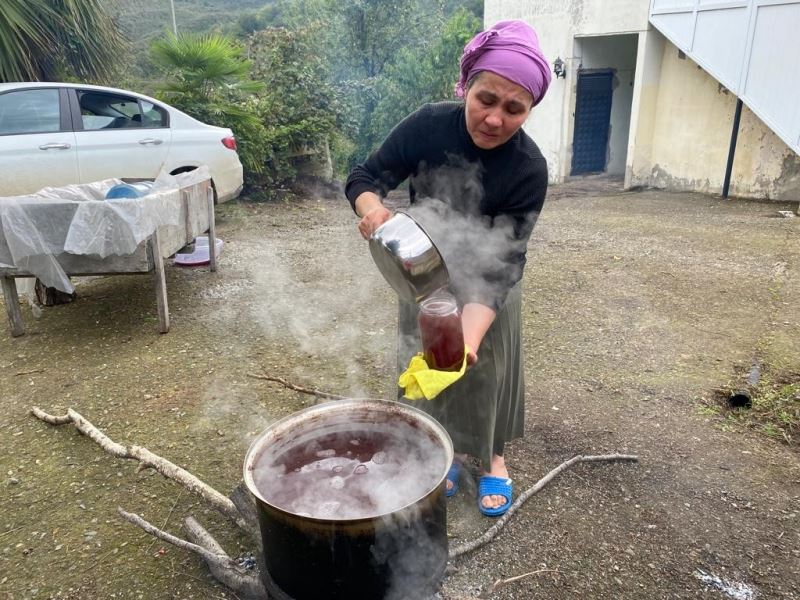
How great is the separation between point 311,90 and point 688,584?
32.7ft

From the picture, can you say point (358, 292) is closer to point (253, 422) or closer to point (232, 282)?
point (232, 282)

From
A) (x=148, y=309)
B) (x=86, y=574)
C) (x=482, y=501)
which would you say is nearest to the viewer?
(x=86, y=574)

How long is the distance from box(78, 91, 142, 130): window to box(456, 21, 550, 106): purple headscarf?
233 inches

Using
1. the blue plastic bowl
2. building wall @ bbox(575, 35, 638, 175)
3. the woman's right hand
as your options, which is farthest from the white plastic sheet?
building wall @ bbox(575, 35, 638, 175)

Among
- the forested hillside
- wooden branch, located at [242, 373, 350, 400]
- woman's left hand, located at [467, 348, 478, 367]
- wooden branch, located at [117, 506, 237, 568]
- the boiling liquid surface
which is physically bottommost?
wooden branch, located at [117, 506, 237, 568]

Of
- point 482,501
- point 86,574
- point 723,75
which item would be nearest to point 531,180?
point 482,501

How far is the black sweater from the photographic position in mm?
2092

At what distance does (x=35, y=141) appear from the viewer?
5.99 m

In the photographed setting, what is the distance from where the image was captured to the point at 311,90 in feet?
34.0

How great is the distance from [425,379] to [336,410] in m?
0.46

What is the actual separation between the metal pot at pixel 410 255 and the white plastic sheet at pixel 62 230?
2488 mm

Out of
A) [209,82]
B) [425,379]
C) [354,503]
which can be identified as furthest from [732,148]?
[354,503]

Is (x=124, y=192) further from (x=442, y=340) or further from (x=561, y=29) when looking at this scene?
(x=561, y=29)

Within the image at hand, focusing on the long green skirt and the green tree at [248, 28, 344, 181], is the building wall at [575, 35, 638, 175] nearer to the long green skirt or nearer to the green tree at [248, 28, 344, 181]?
the green tree at [248, 28, 344, 181]
